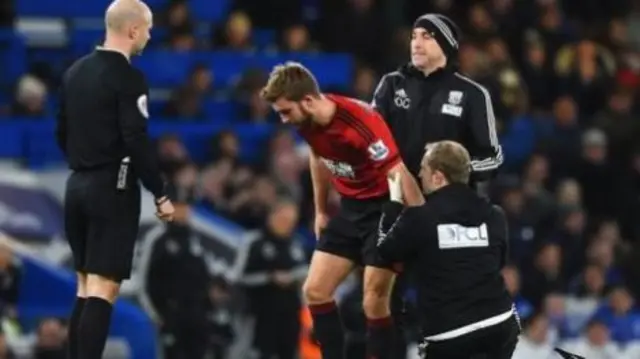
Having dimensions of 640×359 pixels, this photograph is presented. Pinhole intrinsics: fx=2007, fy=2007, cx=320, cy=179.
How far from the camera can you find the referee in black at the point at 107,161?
10.0 meters

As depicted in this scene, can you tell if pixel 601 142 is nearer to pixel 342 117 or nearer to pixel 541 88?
pixel 541 88

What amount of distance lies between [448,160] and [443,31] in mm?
1130

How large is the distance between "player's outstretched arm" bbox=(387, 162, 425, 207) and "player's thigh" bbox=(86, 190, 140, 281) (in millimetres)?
1341

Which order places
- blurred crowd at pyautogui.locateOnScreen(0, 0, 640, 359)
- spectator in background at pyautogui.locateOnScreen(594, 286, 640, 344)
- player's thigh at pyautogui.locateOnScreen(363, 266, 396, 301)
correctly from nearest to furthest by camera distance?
player's thigh at pyautogui.locateOnScreen(363, 266, 396, 301) → blurred crowd at pyautogui.locateOnScreen(0, 0, 640, 359) → spectator in background at pyautogui.locateOnScreen(594, 286, 640, 344)

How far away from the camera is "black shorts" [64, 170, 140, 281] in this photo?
10133mm

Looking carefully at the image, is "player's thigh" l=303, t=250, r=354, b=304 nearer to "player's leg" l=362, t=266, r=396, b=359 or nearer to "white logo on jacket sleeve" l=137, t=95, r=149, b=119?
"player's leg" l=362, t=266, r=396, b=359

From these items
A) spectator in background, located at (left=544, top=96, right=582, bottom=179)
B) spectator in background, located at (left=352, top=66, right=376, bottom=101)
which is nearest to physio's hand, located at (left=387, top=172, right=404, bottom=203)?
spectator in background, located at (left=352, top=66, right=376, bottom=101)

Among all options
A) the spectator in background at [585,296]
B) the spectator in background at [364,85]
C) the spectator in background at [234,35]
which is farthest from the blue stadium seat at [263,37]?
the spectator in background at [585,296]

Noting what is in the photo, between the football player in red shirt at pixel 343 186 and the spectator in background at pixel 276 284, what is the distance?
5.08 m

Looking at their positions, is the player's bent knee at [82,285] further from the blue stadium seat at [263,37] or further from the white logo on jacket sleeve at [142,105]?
the blue stadium seat at [263,37]

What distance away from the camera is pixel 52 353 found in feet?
47.1

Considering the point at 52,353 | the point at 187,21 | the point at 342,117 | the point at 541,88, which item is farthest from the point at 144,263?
the point at 541,88

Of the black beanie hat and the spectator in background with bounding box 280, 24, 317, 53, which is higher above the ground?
the black beanie hat

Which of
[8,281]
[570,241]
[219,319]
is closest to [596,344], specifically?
[570,241]
